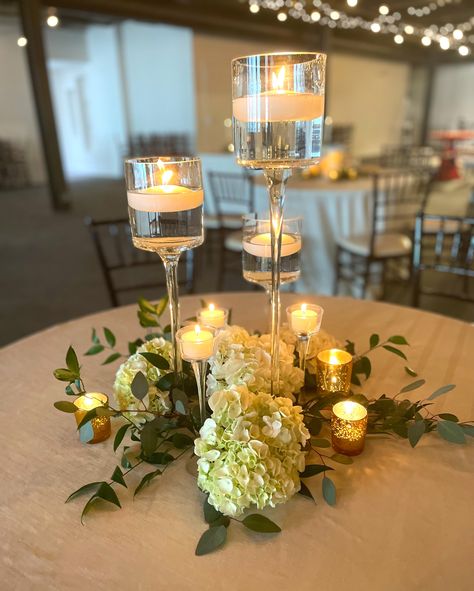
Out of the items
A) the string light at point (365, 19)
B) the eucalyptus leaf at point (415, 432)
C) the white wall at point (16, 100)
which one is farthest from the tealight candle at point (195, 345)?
the white wall at point (16, 100)

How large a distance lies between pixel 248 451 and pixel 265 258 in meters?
0.41

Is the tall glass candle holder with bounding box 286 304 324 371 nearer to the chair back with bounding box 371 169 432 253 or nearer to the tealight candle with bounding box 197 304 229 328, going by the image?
the tealight candle with bounding box 197 304 229 328

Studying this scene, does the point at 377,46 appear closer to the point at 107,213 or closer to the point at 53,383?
the point at 107,213

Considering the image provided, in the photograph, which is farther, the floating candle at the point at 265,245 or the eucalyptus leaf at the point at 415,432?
the floating candle at the point at 265,245

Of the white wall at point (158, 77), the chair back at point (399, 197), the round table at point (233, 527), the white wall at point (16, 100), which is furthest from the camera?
the white wall at point (16, 100)

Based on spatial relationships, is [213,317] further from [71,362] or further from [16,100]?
[16,100]

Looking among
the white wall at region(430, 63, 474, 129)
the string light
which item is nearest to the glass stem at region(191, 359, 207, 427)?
the string light

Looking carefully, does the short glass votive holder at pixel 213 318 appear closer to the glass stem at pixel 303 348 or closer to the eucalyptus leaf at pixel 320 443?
the glass stem at pixel 303 348

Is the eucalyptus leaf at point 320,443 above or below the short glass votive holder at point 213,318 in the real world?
below

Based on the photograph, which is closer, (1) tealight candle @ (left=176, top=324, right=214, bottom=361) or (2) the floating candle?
(1) tealight candle @ (left=176, top=324, right=214, bottom=361)

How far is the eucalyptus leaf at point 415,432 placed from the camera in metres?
0.71

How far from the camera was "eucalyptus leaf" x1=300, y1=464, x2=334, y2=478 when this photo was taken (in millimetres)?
669

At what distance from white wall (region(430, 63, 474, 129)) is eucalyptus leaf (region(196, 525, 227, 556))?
1256 cm

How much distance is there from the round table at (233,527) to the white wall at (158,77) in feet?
25.9
